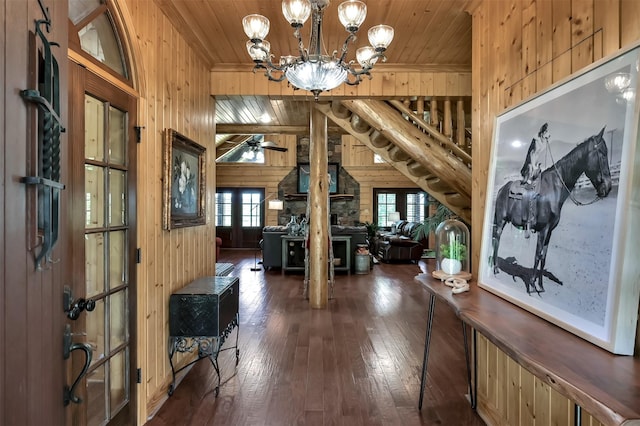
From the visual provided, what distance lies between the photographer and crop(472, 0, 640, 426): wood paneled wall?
1364 mm

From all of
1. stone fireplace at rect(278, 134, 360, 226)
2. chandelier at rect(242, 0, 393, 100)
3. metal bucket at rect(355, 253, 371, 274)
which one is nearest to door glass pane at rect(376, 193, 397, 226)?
stone fireplace at rect(278, 134, 360, 226)

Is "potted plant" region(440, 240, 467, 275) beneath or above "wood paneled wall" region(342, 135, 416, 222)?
beneath

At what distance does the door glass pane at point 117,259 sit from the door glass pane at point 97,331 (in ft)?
0.50

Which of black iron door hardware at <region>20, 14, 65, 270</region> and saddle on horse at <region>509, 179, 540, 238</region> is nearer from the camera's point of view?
black iron door hardware at <region>20, 14, 65, 270</region>

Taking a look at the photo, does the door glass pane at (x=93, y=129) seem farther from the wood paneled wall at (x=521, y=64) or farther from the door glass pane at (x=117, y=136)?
the wood paneled wall at (x=521, y=64)

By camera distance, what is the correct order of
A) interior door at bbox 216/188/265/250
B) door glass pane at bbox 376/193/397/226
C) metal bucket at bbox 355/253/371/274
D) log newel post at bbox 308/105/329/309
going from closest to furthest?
log newel post at bbox 308/105/329/309 → metal bucket at bbox 355/253/371/274 → interior door at bbox 216/188/265/250 → door glass pane at bbox 376/193/397/226

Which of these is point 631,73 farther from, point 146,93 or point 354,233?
point 354,233

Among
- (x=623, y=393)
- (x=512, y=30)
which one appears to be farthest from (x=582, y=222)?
(x=512, y=30)

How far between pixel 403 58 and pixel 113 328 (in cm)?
319

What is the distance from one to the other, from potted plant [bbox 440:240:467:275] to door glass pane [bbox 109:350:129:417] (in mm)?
2028

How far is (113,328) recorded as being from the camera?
6.61 feet

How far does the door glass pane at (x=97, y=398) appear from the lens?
A: 5.94 feet

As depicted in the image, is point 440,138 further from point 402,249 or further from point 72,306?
point 402,249

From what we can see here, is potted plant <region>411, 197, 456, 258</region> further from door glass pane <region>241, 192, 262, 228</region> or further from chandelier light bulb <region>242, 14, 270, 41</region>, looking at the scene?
door glass pane <region>241, 192, 262, 228</region>
